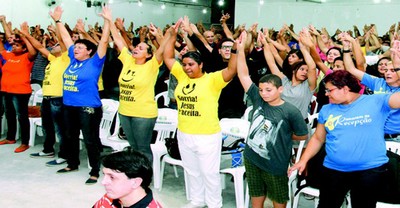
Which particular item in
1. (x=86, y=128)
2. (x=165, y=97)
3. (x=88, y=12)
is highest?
(x=88, y=12)

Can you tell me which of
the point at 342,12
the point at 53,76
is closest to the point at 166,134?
the point at 53,76

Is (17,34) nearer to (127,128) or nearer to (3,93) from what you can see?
(3,93)

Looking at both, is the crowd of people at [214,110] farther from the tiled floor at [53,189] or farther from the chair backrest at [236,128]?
the chair backrest at [236,128]

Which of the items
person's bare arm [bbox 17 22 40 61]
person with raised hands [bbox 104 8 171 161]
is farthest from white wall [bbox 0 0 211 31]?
person with raised hands [bbox 104 8 171 161]

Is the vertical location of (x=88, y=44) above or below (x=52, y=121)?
above

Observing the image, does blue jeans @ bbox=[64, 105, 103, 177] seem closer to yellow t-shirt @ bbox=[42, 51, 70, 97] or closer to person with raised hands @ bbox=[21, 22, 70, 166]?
person with raised hands @ bbox=[21, 22, 70, 166]

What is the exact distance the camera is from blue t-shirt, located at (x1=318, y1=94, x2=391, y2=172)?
2572 mm

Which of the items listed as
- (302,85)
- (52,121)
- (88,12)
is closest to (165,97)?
(52,121)

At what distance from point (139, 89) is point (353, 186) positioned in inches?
80.9

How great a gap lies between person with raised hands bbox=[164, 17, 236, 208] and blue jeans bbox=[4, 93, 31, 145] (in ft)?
8.29

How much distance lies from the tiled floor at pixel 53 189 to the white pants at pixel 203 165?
24cm

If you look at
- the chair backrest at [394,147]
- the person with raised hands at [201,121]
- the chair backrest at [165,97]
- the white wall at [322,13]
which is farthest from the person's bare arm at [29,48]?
the white wall at [322,13]

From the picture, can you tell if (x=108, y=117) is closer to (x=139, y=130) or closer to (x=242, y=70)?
(x=139, y=130)

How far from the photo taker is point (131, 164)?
1679 millimetres
